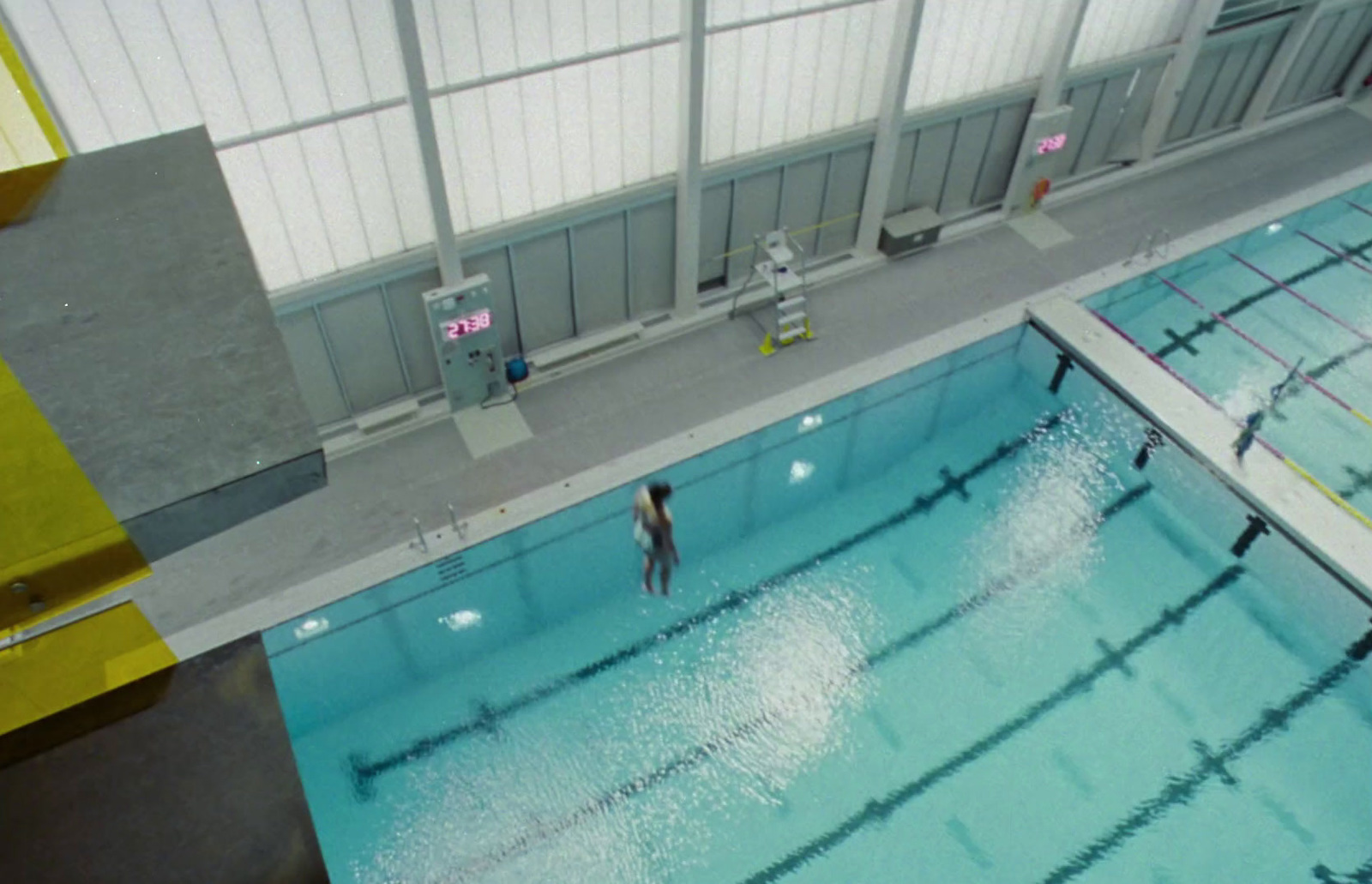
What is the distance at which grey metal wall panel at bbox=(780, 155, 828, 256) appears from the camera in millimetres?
9328

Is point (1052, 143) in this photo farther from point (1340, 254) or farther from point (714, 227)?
point (714, 227)

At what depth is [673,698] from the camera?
23.0 ft

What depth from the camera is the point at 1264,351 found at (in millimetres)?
9680

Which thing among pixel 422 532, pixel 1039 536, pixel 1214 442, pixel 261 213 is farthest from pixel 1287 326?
pixel 261 213

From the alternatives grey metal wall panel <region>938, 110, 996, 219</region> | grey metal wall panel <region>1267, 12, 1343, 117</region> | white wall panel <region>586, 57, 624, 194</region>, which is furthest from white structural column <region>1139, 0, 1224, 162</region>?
white wall panel <region>586, 57, 624, 194</region>

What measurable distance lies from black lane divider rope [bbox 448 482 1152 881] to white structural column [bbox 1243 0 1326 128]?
319 inches

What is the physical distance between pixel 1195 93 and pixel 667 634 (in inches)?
413

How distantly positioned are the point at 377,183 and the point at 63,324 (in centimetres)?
614

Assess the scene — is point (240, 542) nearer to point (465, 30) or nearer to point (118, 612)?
point (465, 30)

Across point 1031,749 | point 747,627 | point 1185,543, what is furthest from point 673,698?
point 1185,543

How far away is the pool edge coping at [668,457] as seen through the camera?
22.9 ft

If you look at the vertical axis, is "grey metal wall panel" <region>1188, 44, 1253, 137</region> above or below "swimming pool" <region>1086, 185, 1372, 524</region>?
above

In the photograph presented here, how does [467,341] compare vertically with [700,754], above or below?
above

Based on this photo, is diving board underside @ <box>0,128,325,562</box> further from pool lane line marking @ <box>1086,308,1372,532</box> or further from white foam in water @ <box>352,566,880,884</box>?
pool lane line marking @ <box>1086,308,1372,532</box>
